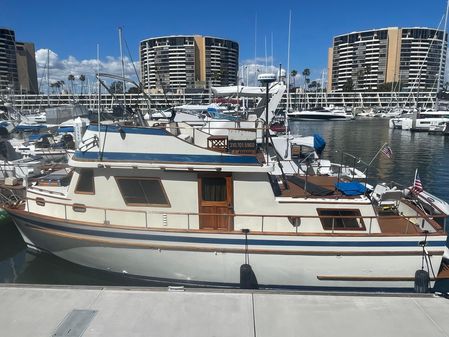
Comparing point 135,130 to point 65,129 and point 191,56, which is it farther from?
point 191,56

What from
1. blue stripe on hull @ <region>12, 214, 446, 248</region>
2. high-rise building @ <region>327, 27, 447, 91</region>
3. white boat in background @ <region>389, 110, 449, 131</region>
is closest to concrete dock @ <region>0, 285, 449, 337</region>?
blue stripe on hull @ <region>12, 214, 446, 248</region>

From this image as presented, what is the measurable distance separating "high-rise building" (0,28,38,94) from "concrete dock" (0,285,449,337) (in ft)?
211

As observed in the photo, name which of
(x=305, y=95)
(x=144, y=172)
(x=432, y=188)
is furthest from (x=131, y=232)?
(x=305, y=95)

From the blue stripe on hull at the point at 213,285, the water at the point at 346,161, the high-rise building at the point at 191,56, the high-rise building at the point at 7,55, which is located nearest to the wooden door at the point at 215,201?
the blue stripe on hull at the point at 213,285

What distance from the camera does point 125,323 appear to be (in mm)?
4797

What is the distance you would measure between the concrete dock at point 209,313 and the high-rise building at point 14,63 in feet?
211

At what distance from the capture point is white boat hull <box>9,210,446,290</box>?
7.95 metres

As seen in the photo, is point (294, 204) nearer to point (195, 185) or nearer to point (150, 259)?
point (195, 185)

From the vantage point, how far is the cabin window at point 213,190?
8.50 m

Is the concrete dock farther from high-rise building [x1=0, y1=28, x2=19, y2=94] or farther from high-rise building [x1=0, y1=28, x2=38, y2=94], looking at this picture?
high-rise building [x1=0, y1=28, x2=19, y2=94]

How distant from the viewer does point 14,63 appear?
6969 centimetres

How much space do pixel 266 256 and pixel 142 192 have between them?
11.2 ft

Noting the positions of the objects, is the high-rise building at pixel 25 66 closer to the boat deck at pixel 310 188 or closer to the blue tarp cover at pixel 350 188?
the boat deck at pixel 310 188

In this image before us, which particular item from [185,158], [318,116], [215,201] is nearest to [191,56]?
[318,116]
